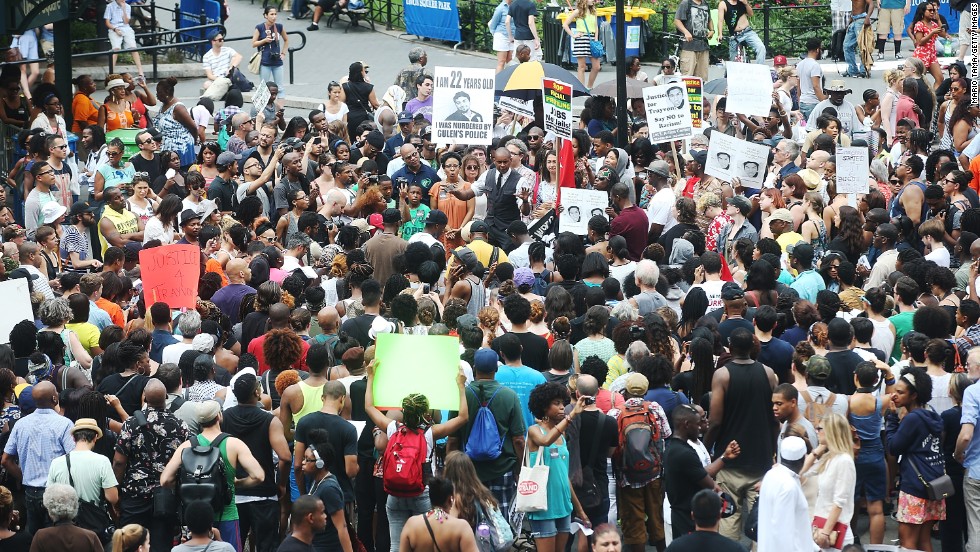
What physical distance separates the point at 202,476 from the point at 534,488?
206cm

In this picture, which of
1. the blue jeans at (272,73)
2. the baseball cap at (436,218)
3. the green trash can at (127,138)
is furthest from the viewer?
the blue jeans at (272,73)

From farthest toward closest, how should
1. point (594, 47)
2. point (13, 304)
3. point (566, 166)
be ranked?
point (594, 47), point (566, 166), point (13, 304)

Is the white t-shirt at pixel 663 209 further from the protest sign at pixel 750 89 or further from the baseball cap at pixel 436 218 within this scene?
the protest sign at pixel 750 89

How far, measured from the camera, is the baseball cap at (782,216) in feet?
44.6

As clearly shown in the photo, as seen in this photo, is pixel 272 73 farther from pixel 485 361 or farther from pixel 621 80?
pixel 485 361

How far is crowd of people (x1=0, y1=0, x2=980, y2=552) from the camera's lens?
9000 mm

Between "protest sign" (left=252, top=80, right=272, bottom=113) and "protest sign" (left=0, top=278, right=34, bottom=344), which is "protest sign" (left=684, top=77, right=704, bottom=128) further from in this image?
"protest sign" (left=0, top=278, right=34, bottom=344)

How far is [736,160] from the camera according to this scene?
1534 centimetres

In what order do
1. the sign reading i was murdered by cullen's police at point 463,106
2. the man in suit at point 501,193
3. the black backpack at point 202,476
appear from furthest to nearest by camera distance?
the sign reading i was murdered by cullen's police at point 463,106, the man in suit at point 501,193, the black backpack at point 202,476

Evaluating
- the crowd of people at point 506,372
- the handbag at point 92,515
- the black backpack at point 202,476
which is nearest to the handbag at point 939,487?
the crowd of people at point 506,372

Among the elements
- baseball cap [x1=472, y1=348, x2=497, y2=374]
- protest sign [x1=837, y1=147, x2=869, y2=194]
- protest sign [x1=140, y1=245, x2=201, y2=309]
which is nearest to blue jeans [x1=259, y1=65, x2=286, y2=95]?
protest sign [x1=837, y1=147, x2=869, y2=194]

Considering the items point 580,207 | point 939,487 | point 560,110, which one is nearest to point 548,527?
point 939,487

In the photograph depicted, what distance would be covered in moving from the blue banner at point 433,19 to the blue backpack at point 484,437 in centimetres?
2098

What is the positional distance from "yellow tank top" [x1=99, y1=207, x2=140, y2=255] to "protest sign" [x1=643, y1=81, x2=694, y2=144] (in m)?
5.87
